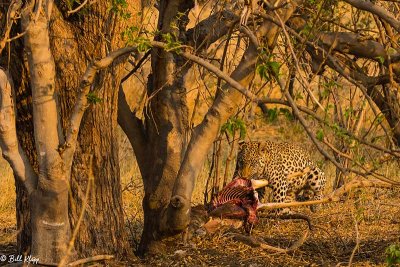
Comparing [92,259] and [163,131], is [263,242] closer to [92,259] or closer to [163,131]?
[163,131]

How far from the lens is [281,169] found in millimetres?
9375

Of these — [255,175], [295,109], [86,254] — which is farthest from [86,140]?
[255,175]

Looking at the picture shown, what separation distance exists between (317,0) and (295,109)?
1.57m

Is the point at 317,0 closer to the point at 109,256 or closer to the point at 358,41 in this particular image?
the point at 358,41

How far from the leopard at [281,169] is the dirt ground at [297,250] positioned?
46.4 inches

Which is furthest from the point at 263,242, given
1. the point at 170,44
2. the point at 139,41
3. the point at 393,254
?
the point at 139,41

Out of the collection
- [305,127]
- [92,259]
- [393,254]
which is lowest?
[393,254]

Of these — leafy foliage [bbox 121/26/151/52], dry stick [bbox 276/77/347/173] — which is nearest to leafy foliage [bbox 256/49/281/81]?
dry stick [bbox 276/77/347/173]

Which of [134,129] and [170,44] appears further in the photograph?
[134,129]

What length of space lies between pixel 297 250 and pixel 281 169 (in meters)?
2.95

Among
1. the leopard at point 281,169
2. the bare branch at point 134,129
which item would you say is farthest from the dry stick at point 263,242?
the leopard at point 281,169

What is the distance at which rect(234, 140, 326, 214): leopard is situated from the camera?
9.16 metres

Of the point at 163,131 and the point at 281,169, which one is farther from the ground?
the point at 281,169

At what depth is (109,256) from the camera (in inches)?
228
